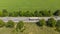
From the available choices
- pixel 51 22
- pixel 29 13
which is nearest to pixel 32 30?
pixel 51 22

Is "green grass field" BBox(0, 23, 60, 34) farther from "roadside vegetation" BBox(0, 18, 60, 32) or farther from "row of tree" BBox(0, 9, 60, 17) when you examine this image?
"row of tree" BBox(0, 9, 60, 17)

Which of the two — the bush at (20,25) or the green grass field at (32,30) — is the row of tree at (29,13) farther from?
the bush at (20,25)

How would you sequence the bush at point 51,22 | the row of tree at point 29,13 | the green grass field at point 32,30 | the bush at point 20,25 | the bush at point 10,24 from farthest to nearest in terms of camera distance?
the row of tree at point 29,13 → the bush at point 51,22 → the bush at point 10,24 → the bush at point 20,25 → the green grass field at point 32,30

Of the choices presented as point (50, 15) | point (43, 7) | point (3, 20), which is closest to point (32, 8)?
point (43, 7)

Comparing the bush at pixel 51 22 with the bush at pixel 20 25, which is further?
the bush at pixel 51 22

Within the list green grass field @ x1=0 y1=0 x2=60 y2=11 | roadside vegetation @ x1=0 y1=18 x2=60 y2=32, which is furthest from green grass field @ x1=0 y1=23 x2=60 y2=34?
green grass field @ x1=0 y1=0 x2=60 y2=11

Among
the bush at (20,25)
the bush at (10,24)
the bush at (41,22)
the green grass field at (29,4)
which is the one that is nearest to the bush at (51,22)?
the bush at (41,22)

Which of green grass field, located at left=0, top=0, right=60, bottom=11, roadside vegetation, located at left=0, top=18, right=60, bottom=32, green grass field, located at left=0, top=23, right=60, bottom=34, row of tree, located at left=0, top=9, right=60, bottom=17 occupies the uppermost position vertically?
green grass field, located at left=0, top=0, right=60, bottom=11

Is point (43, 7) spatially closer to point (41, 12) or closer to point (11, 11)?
point (41, 12)
